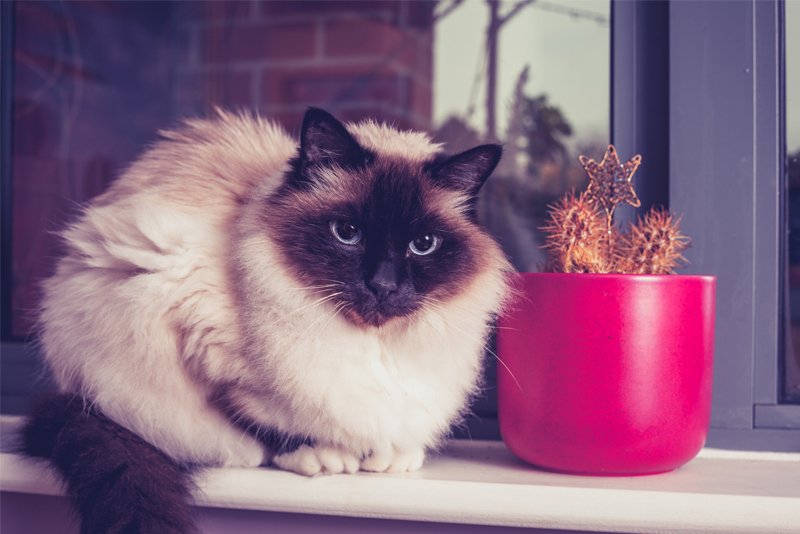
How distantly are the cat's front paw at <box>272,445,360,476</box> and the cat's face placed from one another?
0.20m

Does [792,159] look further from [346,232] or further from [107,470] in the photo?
[107,470]

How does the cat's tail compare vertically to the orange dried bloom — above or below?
below

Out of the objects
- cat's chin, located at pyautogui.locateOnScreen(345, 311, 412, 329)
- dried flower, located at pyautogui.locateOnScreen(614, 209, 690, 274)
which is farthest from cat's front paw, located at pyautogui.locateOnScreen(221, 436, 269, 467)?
dried flower, located at pyautogui.locateOnScreen(614, 209, 690, 274)

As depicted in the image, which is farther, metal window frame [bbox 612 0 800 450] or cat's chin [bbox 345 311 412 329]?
metal window frame [bbox 612 0 800 450]

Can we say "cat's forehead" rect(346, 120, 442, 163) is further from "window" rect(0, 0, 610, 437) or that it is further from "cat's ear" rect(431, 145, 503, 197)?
"window" rect(0, 0, 610, 437)

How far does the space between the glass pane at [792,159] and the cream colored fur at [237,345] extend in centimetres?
55

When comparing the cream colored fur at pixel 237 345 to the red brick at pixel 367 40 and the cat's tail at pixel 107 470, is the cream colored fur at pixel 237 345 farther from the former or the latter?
the red brick at pixel 367 40

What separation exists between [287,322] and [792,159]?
91 centimetres

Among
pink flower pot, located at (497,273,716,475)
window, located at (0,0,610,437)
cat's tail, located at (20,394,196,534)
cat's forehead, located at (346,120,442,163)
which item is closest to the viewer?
cat's tail, located at (20,394,196,534)

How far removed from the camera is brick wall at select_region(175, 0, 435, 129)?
7.89 feet

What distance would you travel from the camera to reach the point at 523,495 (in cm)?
98

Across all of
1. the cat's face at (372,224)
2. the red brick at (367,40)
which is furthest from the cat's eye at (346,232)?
the red brick at (367,40)

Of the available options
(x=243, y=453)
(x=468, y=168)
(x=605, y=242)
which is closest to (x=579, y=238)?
(x=605, y=242)

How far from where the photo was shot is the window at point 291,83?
1.89 m
